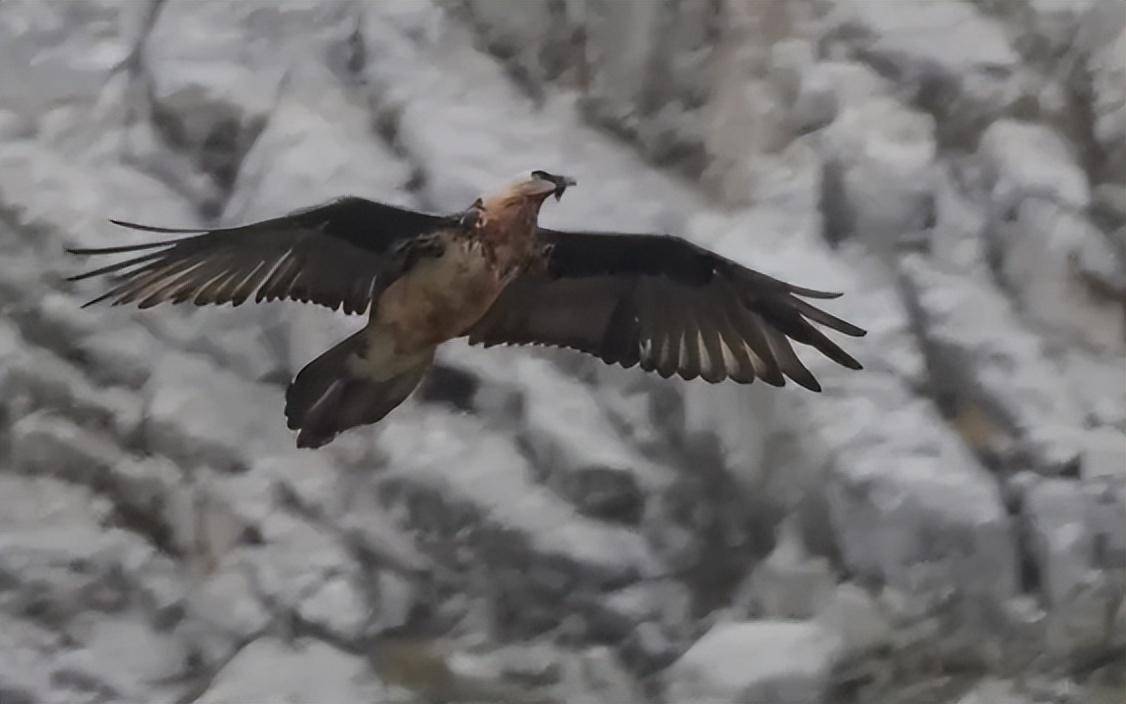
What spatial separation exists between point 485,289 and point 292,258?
15 centimetres

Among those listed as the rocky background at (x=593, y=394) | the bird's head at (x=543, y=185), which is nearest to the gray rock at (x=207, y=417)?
the rocky background at (x=593, y=394)

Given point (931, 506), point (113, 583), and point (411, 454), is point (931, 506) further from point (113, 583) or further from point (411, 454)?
point (113, 583)

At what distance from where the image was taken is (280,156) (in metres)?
1.09

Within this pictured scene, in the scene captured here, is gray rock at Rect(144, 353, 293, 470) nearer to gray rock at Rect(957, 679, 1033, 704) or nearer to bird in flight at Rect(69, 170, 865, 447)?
bird in flight at Rect(69, 170, 865, 447)

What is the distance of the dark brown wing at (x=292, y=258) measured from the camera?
839mm

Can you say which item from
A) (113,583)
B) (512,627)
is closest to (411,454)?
(512,627)

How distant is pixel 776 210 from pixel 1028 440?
0.31 m

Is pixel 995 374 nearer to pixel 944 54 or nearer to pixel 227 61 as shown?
pixel 944 54

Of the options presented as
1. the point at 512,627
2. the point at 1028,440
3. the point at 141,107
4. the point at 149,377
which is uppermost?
the point at 141,107

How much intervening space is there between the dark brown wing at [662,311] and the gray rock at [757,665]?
264 millimetres

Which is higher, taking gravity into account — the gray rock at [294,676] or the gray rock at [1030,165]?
the gray rock at [1030,165]

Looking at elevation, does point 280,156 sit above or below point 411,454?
above

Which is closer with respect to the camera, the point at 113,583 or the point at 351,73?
the point at 113,583

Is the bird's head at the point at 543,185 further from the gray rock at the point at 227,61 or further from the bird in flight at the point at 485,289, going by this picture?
the gray rock at the point at 227,61
